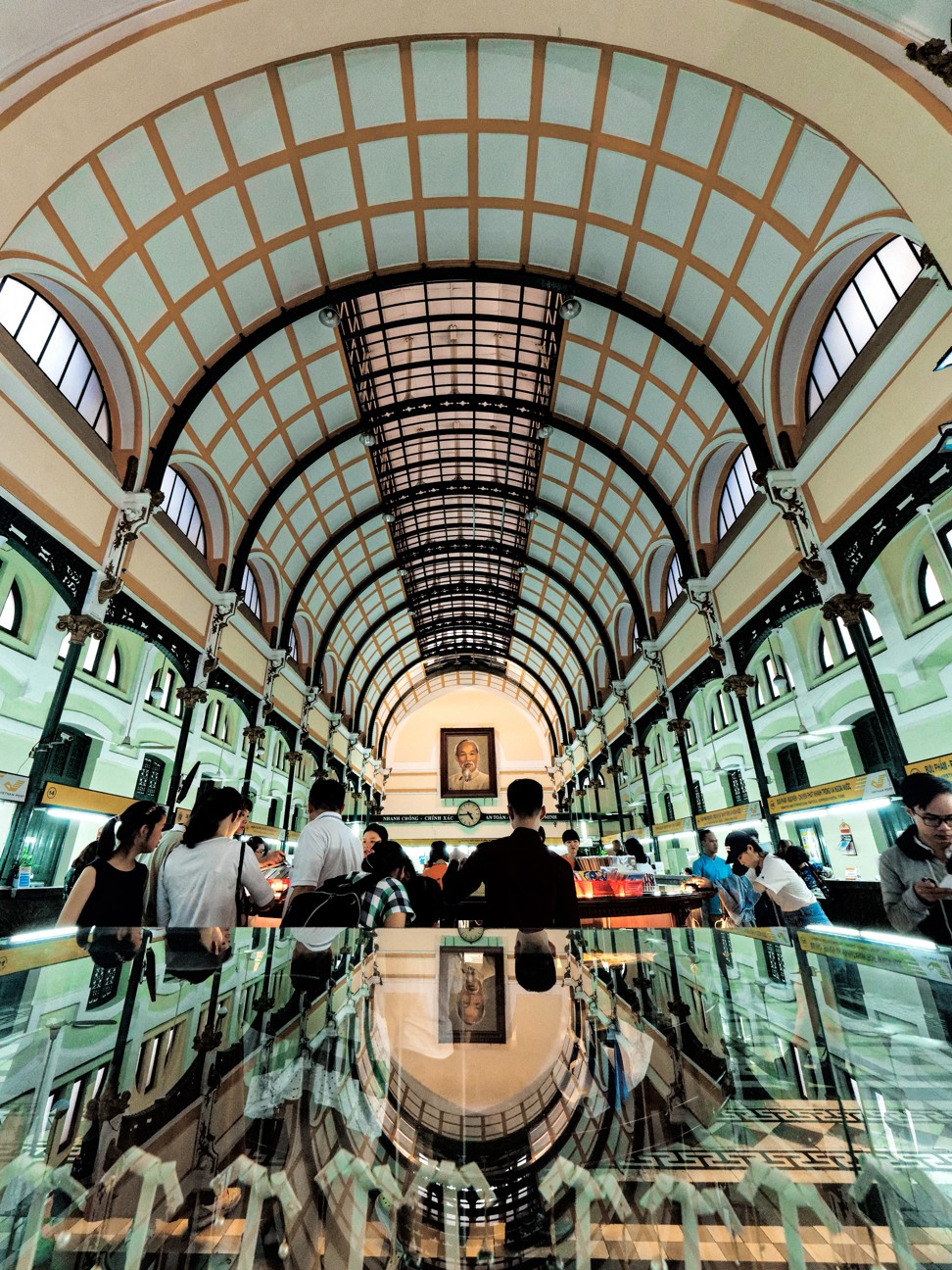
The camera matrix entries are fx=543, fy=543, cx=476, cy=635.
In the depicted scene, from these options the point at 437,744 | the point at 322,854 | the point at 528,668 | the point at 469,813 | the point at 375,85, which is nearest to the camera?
the point at 322,854

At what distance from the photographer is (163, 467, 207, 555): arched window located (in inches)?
504

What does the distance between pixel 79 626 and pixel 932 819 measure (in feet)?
35.8

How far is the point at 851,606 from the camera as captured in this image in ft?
28.0

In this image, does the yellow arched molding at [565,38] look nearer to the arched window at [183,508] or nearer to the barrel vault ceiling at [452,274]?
the barrel vault ceiling at [452,274]

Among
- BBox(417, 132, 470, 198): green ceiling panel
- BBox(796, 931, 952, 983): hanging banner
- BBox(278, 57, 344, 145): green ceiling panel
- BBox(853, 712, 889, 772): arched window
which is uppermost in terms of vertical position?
BBox(417, 132, 470, 198): green ceiling panel

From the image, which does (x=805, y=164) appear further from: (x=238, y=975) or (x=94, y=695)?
(x=94, y=695)

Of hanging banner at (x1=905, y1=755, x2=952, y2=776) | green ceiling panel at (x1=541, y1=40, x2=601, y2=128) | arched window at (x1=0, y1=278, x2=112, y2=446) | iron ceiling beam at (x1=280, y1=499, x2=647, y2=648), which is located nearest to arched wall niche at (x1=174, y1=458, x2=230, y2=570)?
arched window at (x1=0, y1=278, x2=112, y2=446)

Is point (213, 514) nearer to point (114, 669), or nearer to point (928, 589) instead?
point (114, 669)

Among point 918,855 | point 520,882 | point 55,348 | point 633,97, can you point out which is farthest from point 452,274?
point 918,855

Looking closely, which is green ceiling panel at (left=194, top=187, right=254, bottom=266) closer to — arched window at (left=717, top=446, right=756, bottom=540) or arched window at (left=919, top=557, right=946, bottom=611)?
arched window at (left=717, top=446, right=756, bottom=540)

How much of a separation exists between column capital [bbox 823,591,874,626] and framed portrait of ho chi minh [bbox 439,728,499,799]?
31.5 metres

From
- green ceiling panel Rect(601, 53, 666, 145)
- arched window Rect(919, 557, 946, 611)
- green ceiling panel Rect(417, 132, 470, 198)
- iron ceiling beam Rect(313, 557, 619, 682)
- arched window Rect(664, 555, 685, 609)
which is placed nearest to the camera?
arched window Rect(919, 557, 946, 611)

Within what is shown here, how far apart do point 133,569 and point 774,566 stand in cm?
1289

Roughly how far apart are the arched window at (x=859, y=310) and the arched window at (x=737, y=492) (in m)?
2.36
